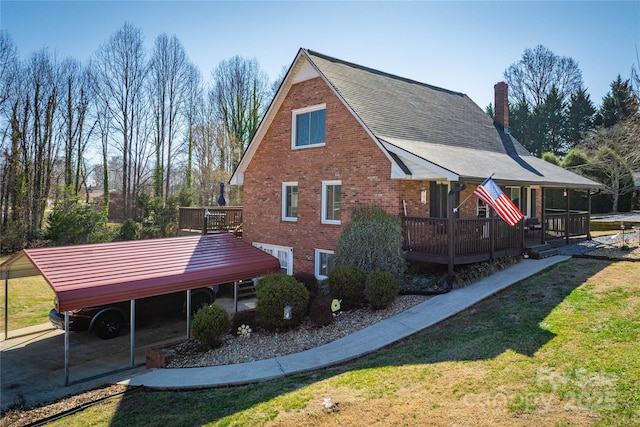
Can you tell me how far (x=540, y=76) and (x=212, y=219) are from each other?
1789 inches

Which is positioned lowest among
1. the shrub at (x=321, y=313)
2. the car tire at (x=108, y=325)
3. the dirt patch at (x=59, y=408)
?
the dirt patch at (x=59, y=408)

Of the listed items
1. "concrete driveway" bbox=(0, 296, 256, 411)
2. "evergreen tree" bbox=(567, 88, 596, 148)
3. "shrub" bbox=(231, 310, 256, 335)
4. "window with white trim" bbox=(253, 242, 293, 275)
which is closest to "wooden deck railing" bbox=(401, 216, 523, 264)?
"shrub" bbox=(231, 310, 256, 335)

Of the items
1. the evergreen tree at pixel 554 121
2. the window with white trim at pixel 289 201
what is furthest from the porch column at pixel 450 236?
the evergreen tree at pixel 554 121

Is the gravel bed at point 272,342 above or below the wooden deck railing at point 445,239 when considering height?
below

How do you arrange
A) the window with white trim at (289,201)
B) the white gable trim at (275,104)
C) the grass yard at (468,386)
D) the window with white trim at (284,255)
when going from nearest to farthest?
the grass yard at (468,386) < the white gable trim at (275,104) < the window with white trim at (284,255) < the window with white trim at (289,201)

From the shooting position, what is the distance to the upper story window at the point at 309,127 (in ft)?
48.8

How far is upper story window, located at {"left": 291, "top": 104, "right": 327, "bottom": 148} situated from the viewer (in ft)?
48.8

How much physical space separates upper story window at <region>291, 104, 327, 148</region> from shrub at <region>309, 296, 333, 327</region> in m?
6.84

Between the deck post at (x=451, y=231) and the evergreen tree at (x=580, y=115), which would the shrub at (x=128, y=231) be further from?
the evergreen tree at (x=580, y=115)

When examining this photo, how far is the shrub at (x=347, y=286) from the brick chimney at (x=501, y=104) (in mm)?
15432

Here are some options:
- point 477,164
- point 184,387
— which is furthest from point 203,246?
point 477,164

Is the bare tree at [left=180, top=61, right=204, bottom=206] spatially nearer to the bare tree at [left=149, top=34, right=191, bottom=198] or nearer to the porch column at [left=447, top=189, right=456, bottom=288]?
the bare tree at [left=149, top=34, right=191, bottom=198]

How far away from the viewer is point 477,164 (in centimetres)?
1350

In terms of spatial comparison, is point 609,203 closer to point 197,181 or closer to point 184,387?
point 197,181
